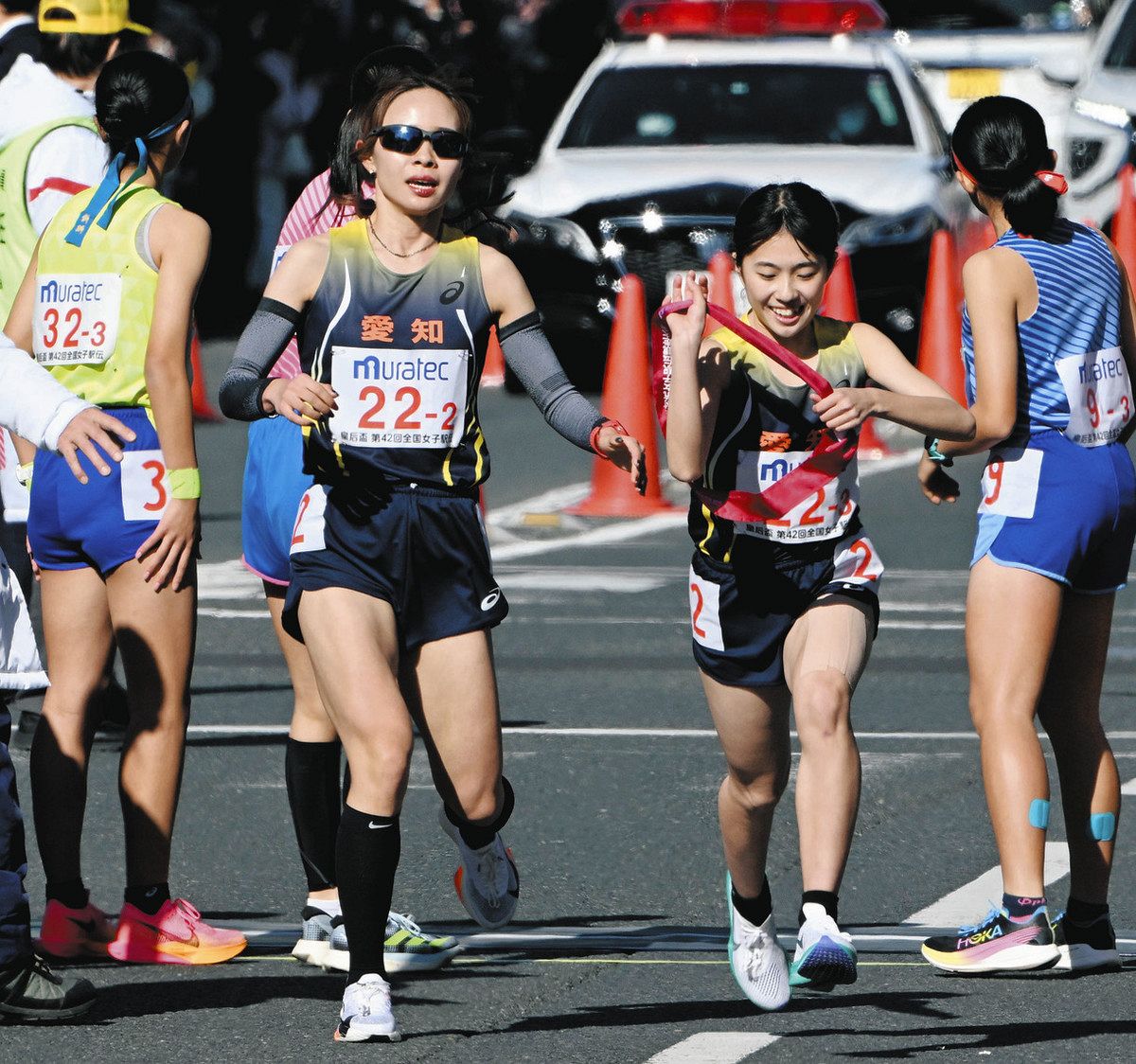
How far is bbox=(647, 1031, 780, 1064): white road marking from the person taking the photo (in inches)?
222

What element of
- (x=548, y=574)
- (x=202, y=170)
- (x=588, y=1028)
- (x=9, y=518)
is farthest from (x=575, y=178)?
(x=588, y=1028)

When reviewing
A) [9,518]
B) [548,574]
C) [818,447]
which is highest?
[818,447]

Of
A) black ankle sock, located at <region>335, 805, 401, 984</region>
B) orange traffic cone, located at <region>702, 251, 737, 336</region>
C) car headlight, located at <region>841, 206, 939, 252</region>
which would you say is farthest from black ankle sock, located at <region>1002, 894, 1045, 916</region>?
car headlight, located at <region>841, 206, 939, 252</region>

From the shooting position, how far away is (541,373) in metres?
6.08

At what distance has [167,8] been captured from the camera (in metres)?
22.0

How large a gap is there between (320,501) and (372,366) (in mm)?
303

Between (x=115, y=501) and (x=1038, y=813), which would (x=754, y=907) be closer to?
(x=1038, y=813)

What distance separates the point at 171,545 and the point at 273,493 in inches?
14.8

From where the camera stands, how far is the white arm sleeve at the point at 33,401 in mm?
5961

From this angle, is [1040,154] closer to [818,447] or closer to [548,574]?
A: [818,447]

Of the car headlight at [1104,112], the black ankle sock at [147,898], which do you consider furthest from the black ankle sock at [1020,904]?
the car headlight at [1104,112]

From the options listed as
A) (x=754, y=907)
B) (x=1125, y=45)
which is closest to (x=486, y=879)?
(x=754, y=907)

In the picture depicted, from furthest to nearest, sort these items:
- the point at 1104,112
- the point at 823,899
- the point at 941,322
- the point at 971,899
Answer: the point at 1104,112, the point at 941,322, the point at 971,899, the point at 823,899

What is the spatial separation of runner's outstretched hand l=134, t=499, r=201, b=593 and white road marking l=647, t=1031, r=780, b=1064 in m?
1.55
